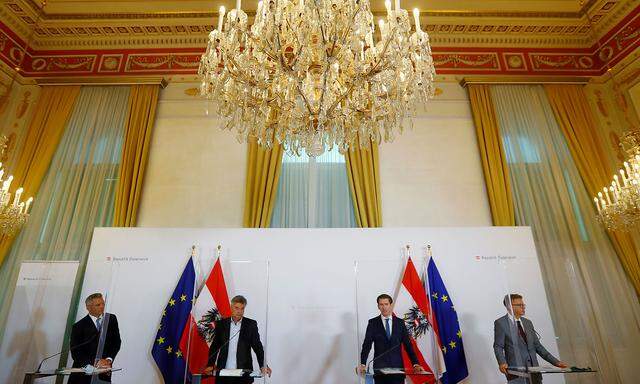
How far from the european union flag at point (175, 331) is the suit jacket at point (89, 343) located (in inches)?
17.2

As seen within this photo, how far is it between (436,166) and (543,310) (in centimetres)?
267

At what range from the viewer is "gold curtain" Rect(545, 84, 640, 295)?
5527 mm

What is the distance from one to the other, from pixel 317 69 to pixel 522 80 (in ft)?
16.1

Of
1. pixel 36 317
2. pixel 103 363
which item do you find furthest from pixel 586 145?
pixel 36 317

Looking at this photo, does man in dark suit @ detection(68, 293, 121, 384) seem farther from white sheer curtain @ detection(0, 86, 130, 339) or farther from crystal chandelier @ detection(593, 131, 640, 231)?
crystal chandelier @ detection(593, 131, 640, 231)

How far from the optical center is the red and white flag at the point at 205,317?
421 centimetres

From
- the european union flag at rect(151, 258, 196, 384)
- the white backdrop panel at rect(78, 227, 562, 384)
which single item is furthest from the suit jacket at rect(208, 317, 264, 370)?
the european union flag at rect(151, 258, 196, 384)

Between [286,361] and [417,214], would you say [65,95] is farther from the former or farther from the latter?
[417,214]

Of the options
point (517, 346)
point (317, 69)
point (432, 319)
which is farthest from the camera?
point (432, 319)

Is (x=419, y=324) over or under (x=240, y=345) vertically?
over

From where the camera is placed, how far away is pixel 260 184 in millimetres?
5953

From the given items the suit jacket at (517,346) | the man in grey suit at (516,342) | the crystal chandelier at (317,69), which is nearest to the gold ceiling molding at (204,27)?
the crystal chandelier at (317,69)

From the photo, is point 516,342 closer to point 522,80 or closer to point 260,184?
point 260,184

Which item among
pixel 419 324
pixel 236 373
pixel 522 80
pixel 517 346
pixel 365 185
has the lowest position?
pixel 236 373
